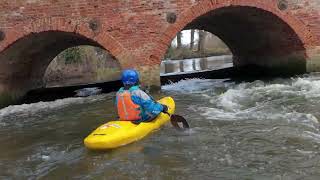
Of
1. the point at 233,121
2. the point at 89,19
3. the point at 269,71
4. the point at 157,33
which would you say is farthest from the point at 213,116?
the point at 269,71

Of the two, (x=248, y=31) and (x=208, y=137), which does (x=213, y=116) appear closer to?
(x=208, y=137)

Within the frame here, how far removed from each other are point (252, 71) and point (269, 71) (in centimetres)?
171

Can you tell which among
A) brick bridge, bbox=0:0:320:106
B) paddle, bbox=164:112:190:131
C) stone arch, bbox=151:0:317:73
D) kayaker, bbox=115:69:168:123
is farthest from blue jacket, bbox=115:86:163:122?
stone arch, bbox=151:0:317:73

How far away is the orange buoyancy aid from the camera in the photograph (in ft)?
26.5

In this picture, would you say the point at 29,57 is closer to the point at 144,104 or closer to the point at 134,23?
the point at 134,23

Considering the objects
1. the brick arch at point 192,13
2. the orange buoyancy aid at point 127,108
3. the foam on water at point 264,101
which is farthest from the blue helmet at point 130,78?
the brick arch at point 192,13

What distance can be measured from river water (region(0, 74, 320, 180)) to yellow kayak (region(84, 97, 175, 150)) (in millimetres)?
113

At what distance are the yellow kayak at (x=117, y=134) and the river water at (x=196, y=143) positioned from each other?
113mm

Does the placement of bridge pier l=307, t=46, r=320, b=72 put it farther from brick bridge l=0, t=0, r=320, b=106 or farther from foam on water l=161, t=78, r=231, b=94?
foam on water l=161, t=78, r=231, b=94

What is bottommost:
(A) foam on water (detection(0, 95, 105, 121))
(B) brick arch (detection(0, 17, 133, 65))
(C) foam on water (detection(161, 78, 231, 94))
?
(A) foam on water (detection(0, 95, 105, 121))

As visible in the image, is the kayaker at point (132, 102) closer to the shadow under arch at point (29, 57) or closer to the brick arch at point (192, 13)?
the brick arch at point (192, 13)

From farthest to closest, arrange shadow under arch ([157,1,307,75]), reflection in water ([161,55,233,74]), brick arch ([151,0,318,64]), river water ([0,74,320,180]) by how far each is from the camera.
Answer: reflection in water ([161,55,233,74]) → shadow under arch ([157,1,307,75]) → brick arch ([151,0,318,64]) → river water ([0,74,320,180])

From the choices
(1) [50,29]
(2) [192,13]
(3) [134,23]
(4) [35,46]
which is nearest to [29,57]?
(4) [35,46]

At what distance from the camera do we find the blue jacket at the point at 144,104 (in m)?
8.07
